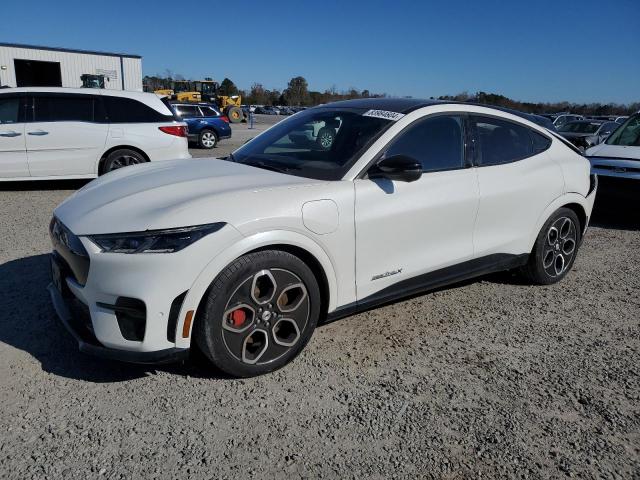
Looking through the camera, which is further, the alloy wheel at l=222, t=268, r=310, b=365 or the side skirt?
the side skirt

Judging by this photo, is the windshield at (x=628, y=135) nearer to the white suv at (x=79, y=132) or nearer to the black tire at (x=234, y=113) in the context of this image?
the white suv at (x=79, y=132)

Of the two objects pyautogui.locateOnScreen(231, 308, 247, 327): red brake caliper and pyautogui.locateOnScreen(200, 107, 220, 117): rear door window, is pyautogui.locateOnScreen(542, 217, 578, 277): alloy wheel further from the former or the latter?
pyautogui.locateOnScreen(200, 107, 220, 117): rear door window

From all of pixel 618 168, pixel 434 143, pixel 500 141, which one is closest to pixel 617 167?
pixel 618 168

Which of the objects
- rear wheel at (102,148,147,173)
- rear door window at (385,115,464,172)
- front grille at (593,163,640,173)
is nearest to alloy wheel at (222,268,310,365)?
rear door window at (385,115,464,172)

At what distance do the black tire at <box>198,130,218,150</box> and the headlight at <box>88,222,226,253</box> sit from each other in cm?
1534

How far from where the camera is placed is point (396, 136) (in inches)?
134

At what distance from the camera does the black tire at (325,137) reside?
3.63m

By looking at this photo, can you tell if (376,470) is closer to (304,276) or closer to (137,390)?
(304,276)

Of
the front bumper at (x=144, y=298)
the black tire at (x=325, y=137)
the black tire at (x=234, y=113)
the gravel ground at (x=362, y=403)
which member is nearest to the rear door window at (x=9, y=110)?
the gravel ground at (x=362, y=403)

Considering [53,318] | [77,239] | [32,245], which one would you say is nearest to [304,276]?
[77,239]

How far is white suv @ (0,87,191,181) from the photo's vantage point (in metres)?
7.91

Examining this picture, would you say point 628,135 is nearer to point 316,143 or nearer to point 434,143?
point 434,143

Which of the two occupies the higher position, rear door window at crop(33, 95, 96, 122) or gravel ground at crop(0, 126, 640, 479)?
rear door window at crop(33, 95, 96, 122)

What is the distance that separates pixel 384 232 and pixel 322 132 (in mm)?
1016
